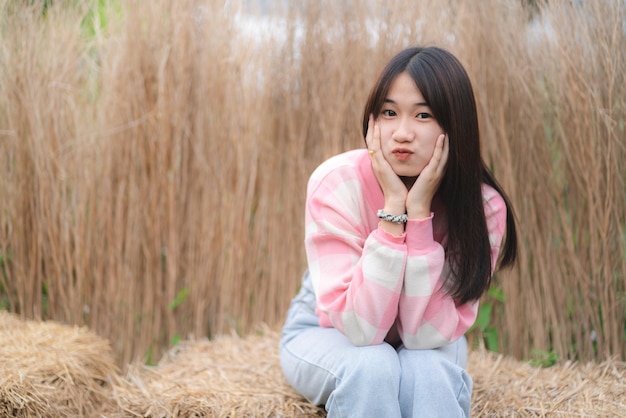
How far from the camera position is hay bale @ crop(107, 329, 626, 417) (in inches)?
62.9

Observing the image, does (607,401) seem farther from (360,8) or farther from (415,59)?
(360,8)

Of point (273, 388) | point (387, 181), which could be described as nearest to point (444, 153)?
point (387, 181)

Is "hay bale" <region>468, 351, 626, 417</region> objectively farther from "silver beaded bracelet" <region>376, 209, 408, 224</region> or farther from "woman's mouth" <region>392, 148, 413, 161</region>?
"woman's mouth" <region>392, 148, 413, 161</region>

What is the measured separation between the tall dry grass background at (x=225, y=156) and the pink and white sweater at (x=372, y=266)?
2.28 ft

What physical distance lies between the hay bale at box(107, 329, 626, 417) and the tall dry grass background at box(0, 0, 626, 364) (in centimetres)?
22

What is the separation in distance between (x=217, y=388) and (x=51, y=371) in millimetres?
436

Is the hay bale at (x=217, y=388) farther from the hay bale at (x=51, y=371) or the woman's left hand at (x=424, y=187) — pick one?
the woman's left hand at (x=424, y=187)

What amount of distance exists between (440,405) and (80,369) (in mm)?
1016

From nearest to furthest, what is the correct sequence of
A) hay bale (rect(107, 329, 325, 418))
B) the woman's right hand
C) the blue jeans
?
1. the blue jeans
2. the woman's right hand
3. hay bale (rect(107, 329, 325, 418))

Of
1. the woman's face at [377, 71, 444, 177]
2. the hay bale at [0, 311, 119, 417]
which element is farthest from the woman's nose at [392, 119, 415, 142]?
the hay bale at [0, 311, 119, 417]

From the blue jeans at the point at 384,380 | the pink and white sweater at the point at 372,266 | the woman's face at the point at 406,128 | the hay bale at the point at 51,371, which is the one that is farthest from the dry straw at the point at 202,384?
the woman's face at the point at 406,128

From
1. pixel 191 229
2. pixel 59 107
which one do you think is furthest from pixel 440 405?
pixel 59 107

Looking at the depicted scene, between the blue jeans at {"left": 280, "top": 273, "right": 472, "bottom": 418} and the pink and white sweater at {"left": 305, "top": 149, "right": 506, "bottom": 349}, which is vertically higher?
the pink and white sweater at {"left": 305, "top": 149, "right": 506, "bottom": 349}

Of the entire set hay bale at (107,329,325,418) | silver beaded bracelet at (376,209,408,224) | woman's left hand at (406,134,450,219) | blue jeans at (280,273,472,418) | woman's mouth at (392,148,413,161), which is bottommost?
hay bale at (107,329,325,418)
